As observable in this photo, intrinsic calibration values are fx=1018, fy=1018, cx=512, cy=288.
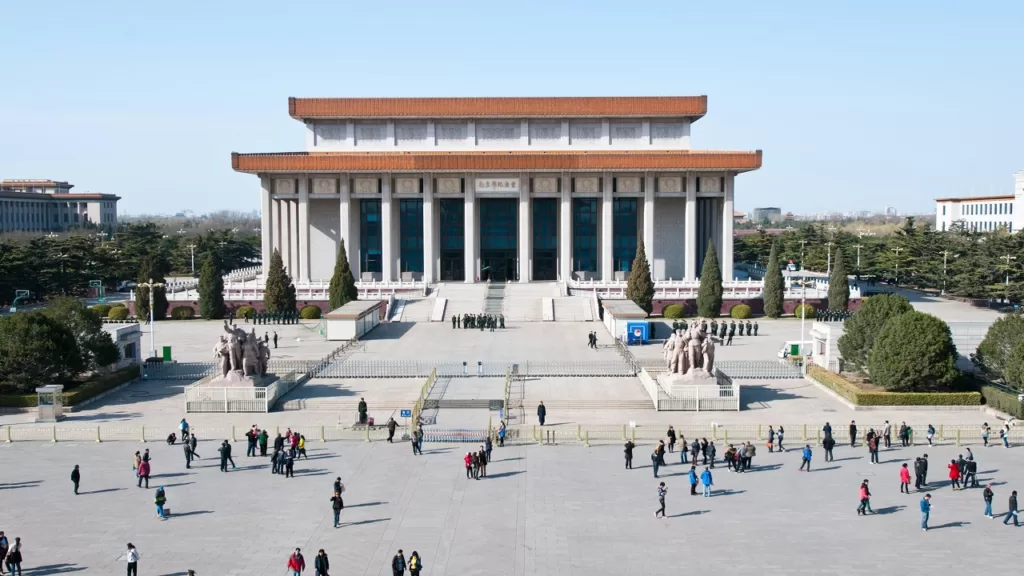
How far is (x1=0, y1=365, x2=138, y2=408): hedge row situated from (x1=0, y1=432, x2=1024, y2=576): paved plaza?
6.62 metres

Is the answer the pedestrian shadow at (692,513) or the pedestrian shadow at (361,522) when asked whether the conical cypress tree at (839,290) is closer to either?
the pedestrian shadow at (692,513)

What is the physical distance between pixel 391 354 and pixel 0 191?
110m

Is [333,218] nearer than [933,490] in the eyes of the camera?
No

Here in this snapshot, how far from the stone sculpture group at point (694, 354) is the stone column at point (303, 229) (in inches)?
1711

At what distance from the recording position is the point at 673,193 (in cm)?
7275

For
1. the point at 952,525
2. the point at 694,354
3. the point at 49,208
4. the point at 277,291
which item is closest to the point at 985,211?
the point at 277,291

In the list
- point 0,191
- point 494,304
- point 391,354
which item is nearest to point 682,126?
point 494,304

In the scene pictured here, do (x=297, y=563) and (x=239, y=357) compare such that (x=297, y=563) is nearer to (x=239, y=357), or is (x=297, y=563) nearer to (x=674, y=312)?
(x=239, y=357)

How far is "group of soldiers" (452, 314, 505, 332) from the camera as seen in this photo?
186 ft

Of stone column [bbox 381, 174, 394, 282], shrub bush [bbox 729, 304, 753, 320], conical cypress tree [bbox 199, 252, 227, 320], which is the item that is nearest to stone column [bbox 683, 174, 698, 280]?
shrub bush [bbox 729, 304, 753, 320]

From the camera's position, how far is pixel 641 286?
60.9 metres

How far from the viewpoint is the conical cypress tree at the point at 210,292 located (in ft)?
201

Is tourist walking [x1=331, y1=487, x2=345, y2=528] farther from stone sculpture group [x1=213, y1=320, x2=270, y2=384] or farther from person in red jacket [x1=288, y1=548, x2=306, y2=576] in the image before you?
stone sculpture group [x1=213, y1=320, x2=270, y2=384]

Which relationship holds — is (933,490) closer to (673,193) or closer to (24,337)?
(24,337)
